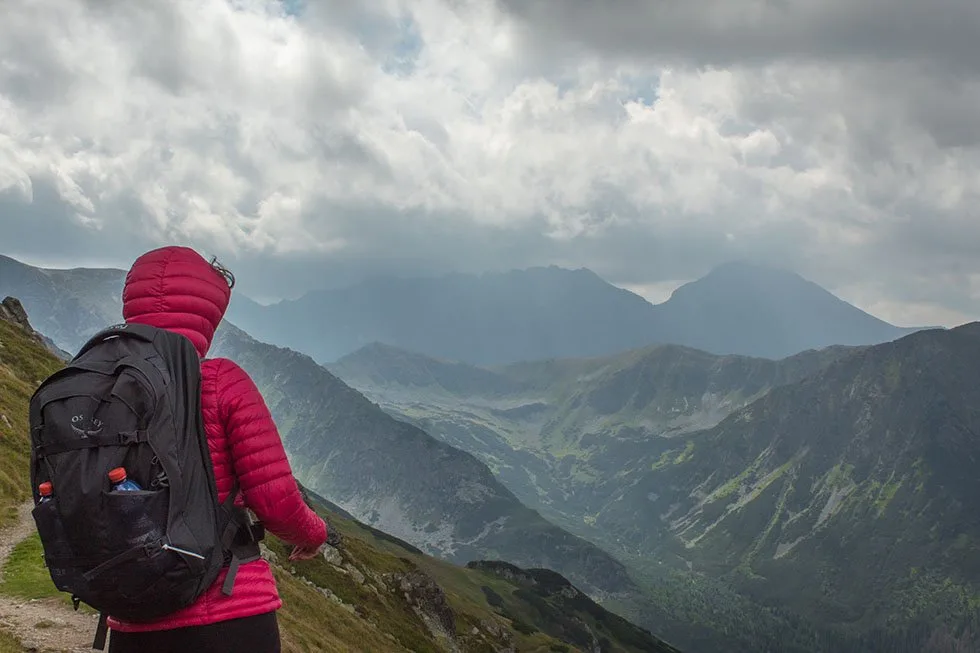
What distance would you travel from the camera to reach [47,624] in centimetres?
1839

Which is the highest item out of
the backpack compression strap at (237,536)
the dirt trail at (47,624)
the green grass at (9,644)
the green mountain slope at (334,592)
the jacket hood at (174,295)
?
the jacket hood at (174,295)

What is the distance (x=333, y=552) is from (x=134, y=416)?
235 feet

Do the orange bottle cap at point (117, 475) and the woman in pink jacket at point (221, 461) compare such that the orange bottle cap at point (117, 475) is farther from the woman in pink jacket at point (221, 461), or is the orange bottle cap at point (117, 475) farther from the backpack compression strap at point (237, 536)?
the backpack compression strap at point (237, 536)

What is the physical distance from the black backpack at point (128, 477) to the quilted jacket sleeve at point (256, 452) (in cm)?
43

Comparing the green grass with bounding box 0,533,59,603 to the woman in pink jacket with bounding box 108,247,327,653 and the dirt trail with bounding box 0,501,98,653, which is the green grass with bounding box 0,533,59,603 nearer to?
the dirt trail with bounding box 0,501,98,653

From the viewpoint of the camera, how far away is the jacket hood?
21.8 ft

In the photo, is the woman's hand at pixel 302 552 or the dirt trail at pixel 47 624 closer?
the woman's hand at pixel 302 552

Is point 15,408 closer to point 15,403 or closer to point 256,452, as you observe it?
point 15,403

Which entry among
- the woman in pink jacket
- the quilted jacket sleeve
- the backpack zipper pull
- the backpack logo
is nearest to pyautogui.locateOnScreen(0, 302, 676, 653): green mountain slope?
the woman in pink jacket

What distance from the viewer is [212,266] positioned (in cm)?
731

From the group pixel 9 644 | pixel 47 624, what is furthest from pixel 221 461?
pixel 47 624

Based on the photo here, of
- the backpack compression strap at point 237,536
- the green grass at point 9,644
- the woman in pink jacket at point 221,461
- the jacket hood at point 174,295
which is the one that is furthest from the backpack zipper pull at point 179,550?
the green grass at point 9,644

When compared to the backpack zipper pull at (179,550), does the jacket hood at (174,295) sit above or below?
above

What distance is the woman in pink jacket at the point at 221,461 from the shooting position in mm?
6207
